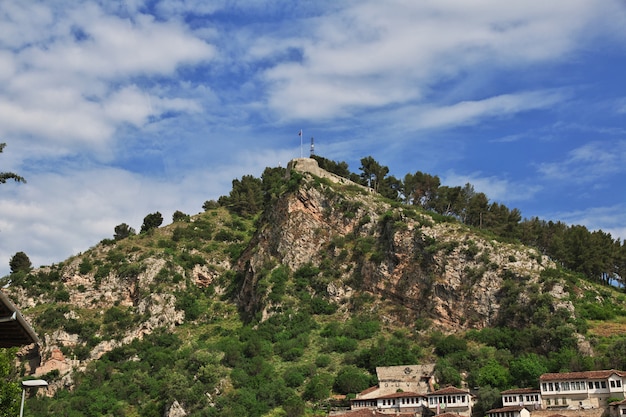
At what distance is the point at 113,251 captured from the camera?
358 feet

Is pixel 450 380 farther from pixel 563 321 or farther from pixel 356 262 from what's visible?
pixel 356 262

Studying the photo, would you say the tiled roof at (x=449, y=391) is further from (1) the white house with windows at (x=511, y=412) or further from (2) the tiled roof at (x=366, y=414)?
(1) the white house with windows at (x=511, y=412)

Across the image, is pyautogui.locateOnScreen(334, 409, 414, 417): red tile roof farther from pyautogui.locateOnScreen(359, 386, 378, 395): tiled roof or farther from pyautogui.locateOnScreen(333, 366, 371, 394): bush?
pyautogui.locateOnScreen(333, 366, 371, 394): bush

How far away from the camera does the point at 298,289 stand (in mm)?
97500

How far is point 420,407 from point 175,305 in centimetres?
4344

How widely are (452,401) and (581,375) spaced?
12942 mm

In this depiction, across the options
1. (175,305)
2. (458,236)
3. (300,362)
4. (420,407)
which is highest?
(458,236)

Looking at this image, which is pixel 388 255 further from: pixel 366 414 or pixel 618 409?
pixel 618 409

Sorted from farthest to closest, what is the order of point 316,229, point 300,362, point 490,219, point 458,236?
point 490,219 → point 316,229 → point 458,236 → point 300,362

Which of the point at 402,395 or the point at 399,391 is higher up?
the point at 399,391

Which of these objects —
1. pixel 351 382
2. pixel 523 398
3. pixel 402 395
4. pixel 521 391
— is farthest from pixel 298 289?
pixel 523 398

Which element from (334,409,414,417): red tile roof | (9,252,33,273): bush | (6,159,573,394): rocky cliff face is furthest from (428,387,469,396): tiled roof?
(9,252,33,273): bush

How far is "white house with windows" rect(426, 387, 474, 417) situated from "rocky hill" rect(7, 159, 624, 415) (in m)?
11.4

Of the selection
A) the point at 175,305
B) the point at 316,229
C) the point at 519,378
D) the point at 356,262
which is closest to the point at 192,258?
the point at 175,305
